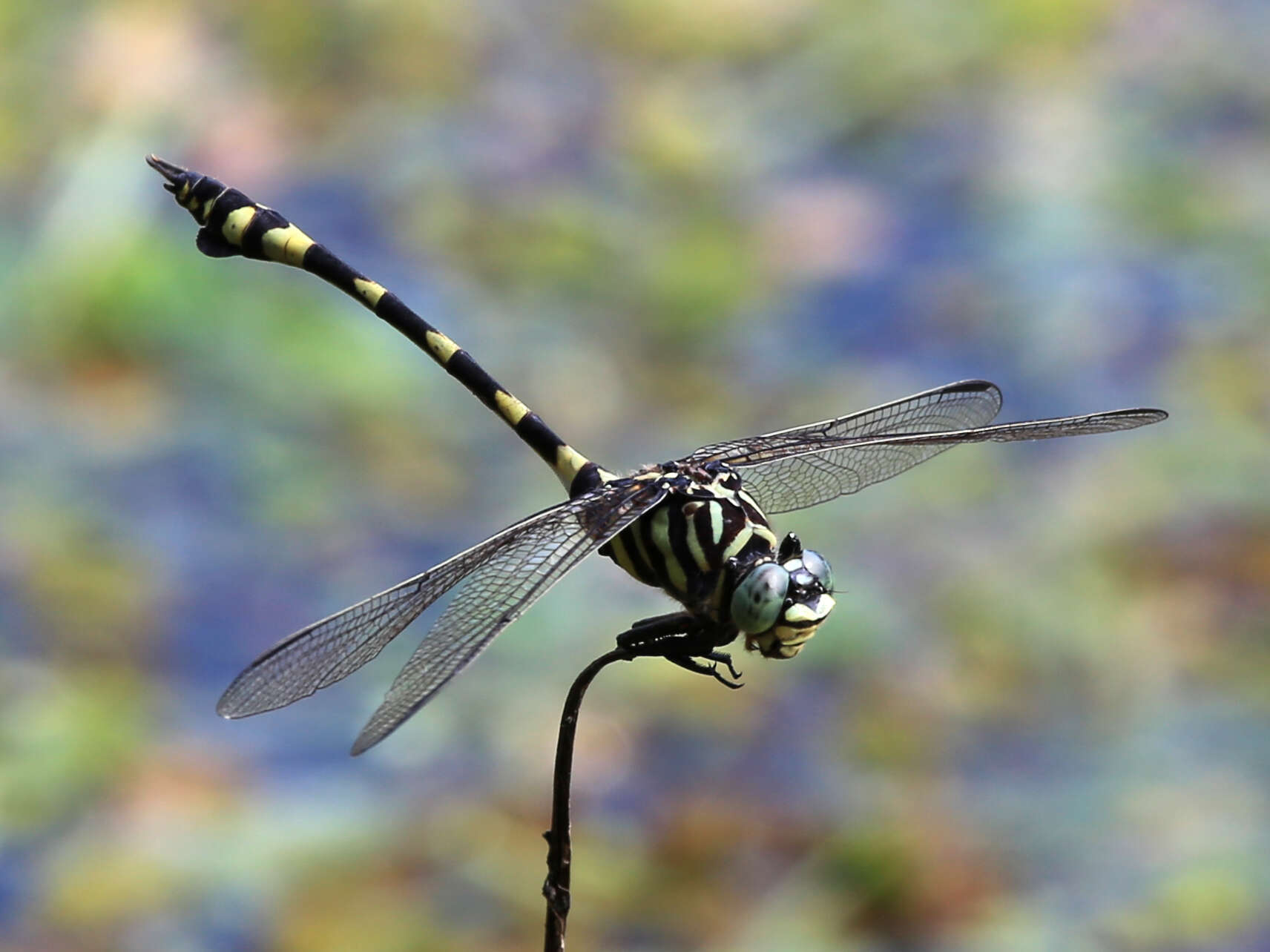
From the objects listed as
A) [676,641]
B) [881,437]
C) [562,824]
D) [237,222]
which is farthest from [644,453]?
[562,824]

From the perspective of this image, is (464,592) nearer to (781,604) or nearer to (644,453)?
(781,604)

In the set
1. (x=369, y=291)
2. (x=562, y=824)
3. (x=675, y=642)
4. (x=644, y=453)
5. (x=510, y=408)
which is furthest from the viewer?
(x=644, y=453)

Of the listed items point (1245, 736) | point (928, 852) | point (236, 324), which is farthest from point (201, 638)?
point (1245, 736)

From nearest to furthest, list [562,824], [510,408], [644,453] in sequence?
[562,824] → [510,408] → [644,453]

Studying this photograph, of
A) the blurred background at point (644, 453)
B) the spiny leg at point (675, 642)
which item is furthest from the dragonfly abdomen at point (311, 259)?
the blurred background at point (644, 453)

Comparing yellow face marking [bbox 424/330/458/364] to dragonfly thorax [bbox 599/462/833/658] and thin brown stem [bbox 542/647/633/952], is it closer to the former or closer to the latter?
dragonfly thorax [bbox 599/462/833/658]

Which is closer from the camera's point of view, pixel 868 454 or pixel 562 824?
pixel 562 824

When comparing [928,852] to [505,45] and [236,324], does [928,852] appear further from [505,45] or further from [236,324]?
[505,45]

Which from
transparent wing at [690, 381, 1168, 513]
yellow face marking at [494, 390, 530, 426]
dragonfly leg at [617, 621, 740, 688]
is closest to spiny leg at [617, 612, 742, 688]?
dragonfly leg at [617, 621, 740, 688]
